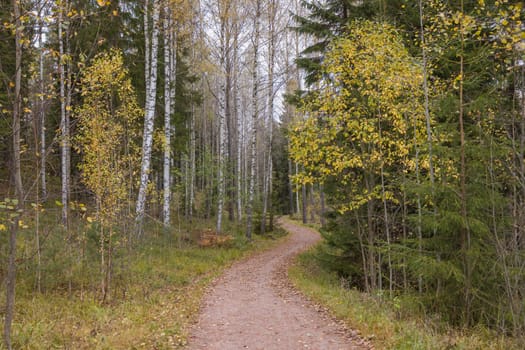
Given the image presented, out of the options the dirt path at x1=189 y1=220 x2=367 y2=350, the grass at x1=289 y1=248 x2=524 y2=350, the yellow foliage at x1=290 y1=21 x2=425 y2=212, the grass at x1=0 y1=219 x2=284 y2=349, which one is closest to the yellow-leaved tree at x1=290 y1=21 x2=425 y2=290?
the yellow foliage at x1=290 y1=21 x2=425 y2=212

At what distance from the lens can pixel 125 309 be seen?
7.13m

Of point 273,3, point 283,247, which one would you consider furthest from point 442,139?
point 273,3

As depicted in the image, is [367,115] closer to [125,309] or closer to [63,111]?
[125,309]

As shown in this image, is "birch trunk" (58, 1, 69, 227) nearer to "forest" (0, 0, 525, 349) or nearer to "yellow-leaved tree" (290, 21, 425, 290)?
"forest" (0, 0, 525, 349)

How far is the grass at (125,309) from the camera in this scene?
5301mm

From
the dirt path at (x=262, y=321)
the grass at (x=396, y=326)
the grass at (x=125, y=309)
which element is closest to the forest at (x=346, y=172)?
the grass at (x=125, y=309)

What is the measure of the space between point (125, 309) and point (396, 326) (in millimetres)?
5234

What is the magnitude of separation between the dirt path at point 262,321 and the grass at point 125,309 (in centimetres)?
42

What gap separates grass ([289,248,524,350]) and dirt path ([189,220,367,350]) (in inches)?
11.4

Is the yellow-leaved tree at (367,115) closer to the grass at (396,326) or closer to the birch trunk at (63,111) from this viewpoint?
the grass at (396,326)

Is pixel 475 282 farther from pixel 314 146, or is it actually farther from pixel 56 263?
pixel 56 263

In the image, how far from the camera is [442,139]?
656cm

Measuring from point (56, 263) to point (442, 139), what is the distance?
8.91m

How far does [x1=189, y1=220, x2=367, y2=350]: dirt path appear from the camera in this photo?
5.56 m
